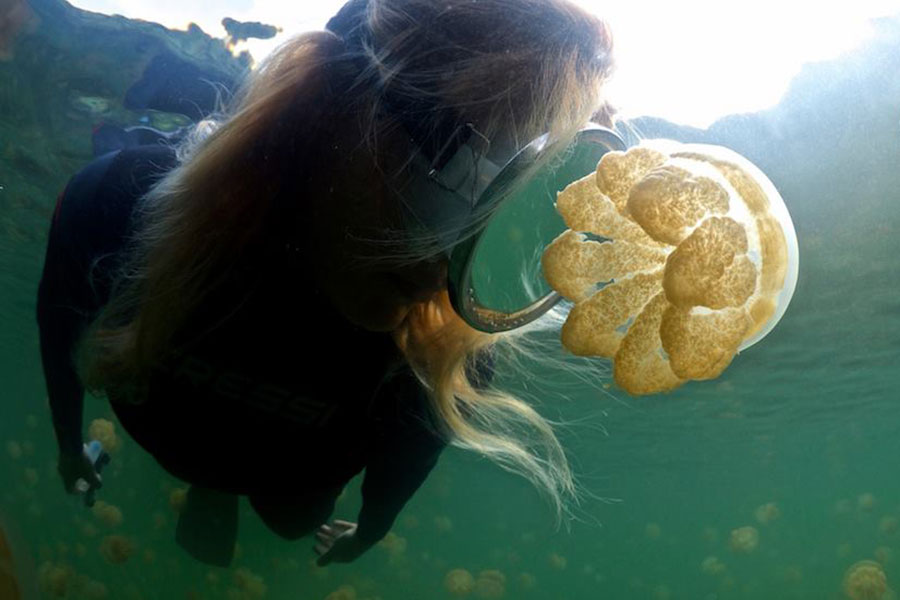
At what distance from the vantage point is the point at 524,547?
68.9 m

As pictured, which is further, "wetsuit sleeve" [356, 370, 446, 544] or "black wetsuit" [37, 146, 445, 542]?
"wetsuit sleeve" [356, 370, 446, 544]

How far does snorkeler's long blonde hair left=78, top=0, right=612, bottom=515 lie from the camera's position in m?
2.05

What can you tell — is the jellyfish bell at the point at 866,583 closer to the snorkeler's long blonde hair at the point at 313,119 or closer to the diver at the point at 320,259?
the diver at the point at 320,259

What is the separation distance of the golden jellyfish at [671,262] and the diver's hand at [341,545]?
125 inches

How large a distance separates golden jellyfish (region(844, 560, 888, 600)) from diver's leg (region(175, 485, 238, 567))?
13.9 m

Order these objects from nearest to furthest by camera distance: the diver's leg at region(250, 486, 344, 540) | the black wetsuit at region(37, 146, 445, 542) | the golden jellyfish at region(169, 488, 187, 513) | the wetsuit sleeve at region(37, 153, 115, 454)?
the black wetsuit at region(37, 146, 445, 542) < the wetsuit sleeve at region(37, 153, 115, 454) < the diver's leg at region(250, 486, 344, 540) < the golden jellyfish at region(169, 488, 187, 513)

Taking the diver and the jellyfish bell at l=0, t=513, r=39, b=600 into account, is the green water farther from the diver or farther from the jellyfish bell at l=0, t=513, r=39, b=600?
the diver

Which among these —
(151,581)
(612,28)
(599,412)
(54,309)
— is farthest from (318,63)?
(599,412)

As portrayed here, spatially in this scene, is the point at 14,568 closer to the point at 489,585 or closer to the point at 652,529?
the point at 489,585

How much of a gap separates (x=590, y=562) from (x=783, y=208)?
3552 inches

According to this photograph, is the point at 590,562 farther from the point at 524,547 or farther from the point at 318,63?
the point at 318,63

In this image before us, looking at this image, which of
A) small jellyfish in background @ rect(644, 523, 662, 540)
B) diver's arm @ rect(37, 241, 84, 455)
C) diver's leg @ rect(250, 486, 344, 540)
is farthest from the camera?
small jellyfish in background @ rect(644, 523, 662, 540)

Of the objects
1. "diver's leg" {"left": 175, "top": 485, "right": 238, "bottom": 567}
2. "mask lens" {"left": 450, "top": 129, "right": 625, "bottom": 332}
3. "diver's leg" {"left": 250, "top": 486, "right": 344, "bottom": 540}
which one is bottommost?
"diver's leg" {"left": 175, "top": 485, "right": 238, "bottom": 567}

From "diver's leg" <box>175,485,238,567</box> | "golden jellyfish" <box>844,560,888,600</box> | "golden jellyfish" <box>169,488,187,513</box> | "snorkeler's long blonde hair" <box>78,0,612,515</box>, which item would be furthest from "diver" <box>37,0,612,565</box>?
"golden jellyfish" <box>844,560,888,600</box>
